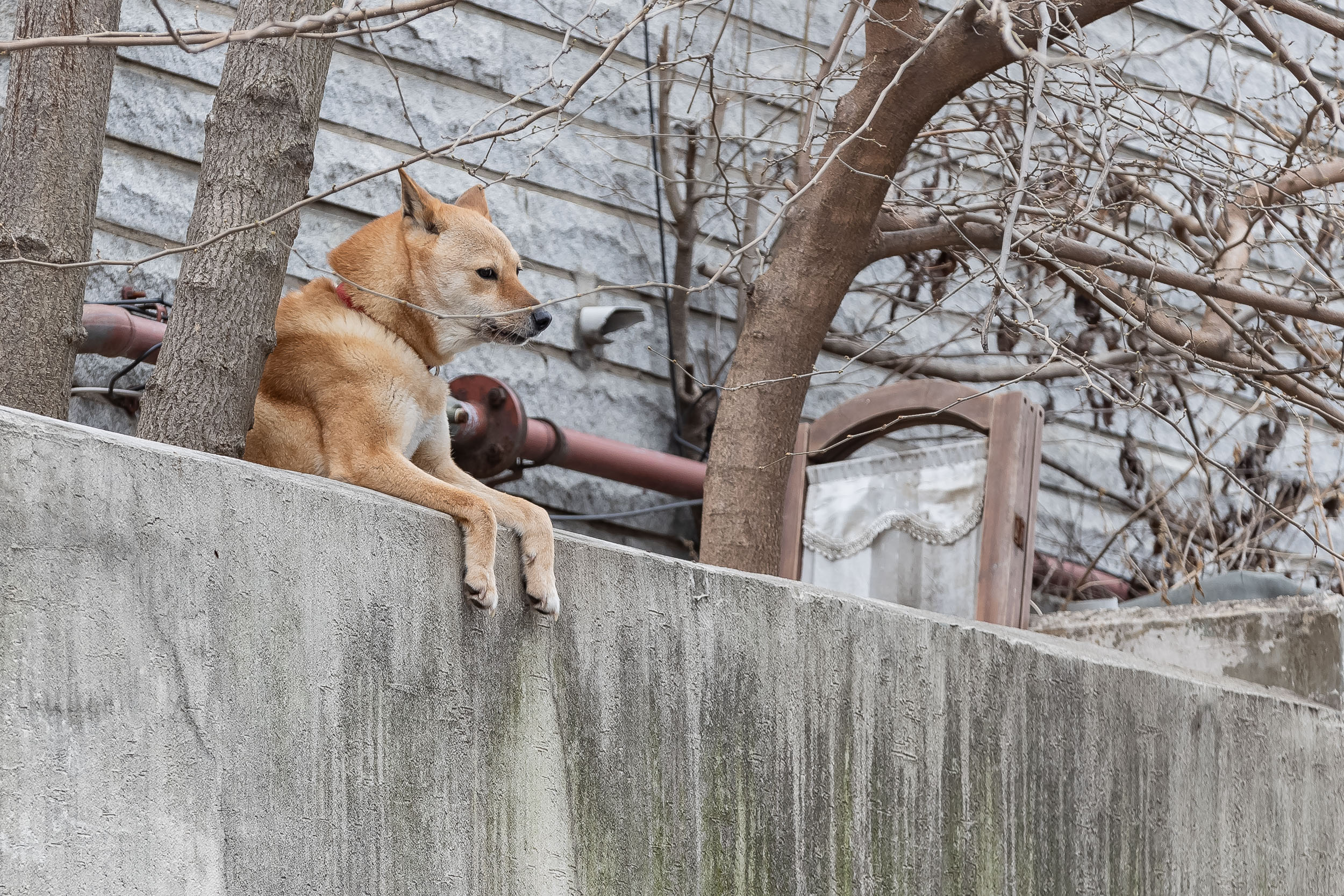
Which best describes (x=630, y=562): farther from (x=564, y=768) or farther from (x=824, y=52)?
(x=824, y=52)

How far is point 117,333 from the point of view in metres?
4.32

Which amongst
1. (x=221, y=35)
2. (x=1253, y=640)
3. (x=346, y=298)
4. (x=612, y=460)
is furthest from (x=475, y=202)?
(x=1253, y=640)

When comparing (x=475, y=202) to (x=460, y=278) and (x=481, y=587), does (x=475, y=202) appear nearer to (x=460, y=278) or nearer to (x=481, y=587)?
(x=460, y=278)

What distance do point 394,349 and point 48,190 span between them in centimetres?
89

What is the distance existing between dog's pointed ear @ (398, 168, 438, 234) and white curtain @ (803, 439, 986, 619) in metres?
1.95

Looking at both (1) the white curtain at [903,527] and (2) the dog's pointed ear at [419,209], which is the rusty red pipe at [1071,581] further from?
(2) the dog's pointed ear at [419,209]

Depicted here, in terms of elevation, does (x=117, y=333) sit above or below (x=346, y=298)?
above

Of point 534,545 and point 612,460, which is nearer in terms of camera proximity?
point 534,545

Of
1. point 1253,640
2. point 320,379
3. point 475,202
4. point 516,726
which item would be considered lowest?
point 516,726

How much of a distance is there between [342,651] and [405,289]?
4.22ft

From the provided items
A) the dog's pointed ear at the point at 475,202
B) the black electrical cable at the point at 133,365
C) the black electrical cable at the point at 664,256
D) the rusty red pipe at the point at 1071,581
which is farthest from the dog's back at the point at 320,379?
the rusty red pipe at the point at 1071,581

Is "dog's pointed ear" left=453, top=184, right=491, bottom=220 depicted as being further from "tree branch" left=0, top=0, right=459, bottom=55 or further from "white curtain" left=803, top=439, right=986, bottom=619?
"white curtain" left=803, top=439, right=986, bottom=619

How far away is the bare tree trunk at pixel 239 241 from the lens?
3.26 meters

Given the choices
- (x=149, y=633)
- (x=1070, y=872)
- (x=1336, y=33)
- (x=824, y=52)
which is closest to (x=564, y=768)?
A: (x=149, y=633)
